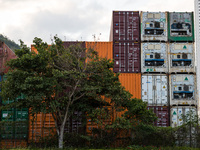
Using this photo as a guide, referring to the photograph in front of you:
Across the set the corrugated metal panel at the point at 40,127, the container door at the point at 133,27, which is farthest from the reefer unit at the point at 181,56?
the corrugated metal panel at the point at 40,127

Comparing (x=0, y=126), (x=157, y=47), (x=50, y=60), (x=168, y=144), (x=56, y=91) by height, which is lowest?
(x=168, y=144)

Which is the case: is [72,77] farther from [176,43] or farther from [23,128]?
[176,43]

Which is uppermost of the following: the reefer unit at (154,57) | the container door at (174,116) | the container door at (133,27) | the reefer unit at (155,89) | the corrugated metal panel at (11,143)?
the container door at (133,27)

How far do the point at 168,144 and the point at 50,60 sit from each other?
8.20m

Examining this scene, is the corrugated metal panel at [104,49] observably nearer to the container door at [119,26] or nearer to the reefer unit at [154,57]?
the container door at [119,26]

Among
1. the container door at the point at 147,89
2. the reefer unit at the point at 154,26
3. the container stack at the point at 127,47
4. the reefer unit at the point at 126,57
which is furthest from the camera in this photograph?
the reefer unit at the point at 154,26

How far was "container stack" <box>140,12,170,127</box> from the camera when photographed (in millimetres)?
17172

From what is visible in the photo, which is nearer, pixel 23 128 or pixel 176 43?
pixel 23 128

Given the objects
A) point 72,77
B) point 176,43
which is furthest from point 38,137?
point 176,43

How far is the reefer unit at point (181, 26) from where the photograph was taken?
17.9m

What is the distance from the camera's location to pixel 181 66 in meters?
17.6

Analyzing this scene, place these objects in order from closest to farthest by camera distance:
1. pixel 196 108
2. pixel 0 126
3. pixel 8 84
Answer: pixel 8 84 < pixel 0 126 < pixel 196 108

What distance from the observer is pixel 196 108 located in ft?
56.3

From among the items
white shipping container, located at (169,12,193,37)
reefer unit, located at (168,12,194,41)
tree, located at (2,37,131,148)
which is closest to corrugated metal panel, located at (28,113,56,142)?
tree, located at (2,37,131,148)
